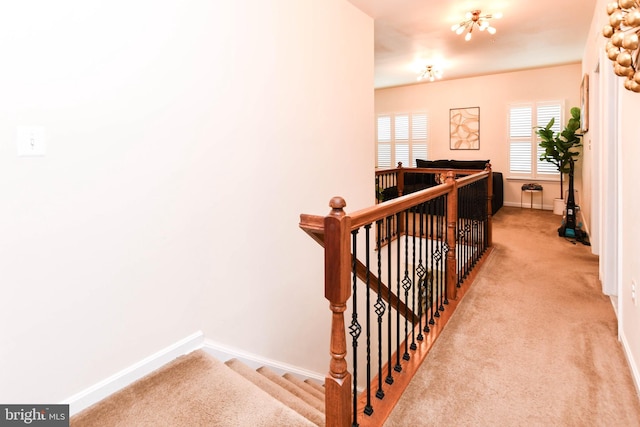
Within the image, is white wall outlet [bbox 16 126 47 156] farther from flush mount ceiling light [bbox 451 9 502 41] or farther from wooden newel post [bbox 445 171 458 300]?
flush mount ceiling light [bbox 451 9 502 41]

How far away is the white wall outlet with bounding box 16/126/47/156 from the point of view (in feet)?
5.21

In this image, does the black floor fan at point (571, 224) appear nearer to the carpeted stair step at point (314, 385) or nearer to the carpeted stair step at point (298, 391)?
the carpeted stair step at point (314, 385)

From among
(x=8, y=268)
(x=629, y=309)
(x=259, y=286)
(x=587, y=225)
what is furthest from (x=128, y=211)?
(x=587, y=225)

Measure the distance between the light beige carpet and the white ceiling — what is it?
2855 mm

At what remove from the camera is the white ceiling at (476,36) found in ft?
13.6

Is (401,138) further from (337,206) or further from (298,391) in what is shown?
(337,206)

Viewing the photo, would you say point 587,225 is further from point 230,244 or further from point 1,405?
point 1,405

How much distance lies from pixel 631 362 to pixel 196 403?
223 cm

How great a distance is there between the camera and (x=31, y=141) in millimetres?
1619

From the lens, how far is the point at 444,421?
1732 millimetres

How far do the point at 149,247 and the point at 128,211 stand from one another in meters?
0.22

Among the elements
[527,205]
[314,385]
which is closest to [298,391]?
[314,385]

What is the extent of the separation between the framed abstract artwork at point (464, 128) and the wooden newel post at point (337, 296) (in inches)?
293

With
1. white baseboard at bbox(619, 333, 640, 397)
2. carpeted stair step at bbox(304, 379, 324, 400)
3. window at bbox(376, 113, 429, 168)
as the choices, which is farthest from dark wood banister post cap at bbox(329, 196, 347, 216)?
window at bbox(376, 113, 429, 168)
